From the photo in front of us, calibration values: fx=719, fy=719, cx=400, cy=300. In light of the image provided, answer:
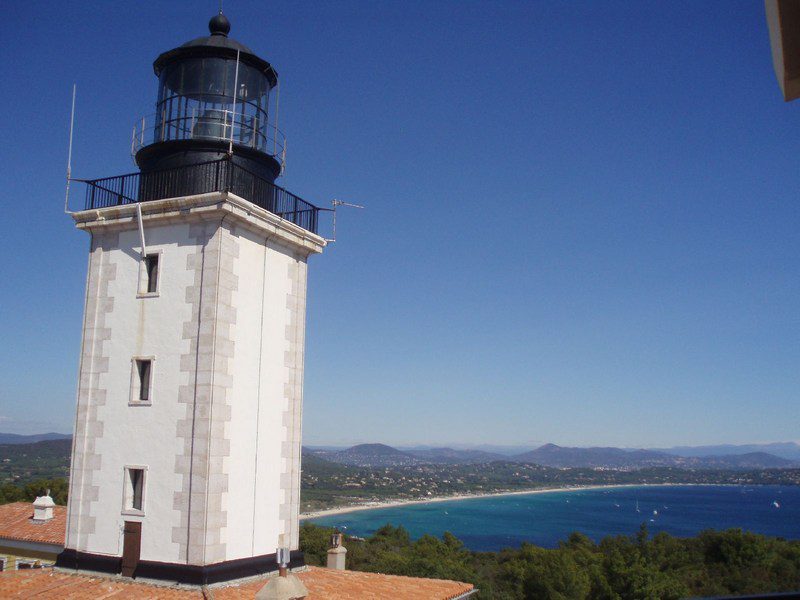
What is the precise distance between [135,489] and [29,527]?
7623mm

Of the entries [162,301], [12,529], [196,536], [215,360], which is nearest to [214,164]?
[162,301]

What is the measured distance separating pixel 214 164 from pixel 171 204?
0.89m

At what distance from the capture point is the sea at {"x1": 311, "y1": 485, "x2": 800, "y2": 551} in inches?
4220

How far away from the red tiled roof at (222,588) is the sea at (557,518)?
3257 inches

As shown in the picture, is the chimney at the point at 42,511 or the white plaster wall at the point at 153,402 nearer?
the white plaster wall at the point at 153,402

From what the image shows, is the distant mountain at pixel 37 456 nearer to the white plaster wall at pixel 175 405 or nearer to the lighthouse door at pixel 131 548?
the white plaster wall at pixel 175 405

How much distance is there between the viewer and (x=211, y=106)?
11578 millimetres

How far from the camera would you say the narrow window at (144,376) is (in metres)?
10.6

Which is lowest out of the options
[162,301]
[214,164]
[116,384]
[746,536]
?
[746,536]

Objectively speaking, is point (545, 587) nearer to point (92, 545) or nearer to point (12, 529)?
point (12, 529)

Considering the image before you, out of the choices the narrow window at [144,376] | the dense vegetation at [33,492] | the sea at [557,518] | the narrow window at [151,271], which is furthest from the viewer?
the sea at [557,518]

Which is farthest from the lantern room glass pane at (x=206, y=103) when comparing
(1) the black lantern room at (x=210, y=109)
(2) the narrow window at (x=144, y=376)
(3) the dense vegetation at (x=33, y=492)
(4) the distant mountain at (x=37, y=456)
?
(4) the distant mountain at (x=37, y=456)

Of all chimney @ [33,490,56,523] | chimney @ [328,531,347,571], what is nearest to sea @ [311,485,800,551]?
A: chimney @ [33,490,56,523]

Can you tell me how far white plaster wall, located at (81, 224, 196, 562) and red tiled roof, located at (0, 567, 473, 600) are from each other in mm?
485
